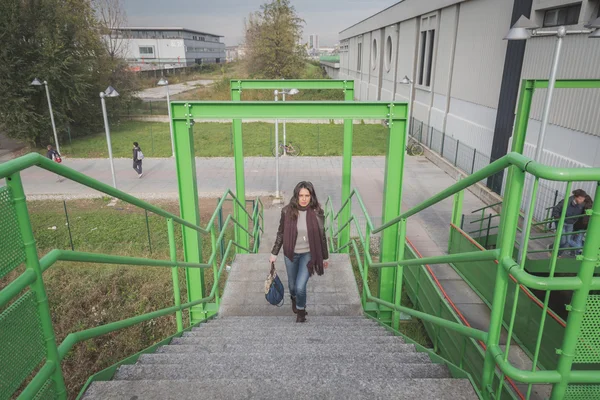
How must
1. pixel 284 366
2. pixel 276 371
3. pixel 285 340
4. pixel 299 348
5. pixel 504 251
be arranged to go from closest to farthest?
pixel 504 251
pixel 276 371
pixel 284 366
pixel 299 348
pixel 285 340

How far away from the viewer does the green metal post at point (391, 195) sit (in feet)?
16.4

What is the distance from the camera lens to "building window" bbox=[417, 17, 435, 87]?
2106 cm

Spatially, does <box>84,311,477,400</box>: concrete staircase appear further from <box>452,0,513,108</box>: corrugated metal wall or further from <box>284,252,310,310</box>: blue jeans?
<box>452,0,513,108</box>: corrugated metal wall

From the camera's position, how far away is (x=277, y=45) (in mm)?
38531

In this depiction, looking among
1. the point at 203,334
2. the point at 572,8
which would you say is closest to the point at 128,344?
the point at 203,334

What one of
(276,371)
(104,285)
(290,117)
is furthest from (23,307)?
(104,285)

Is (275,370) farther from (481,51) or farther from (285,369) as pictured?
(481,51)

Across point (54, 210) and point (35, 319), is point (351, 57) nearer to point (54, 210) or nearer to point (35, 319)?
point (54, 210)

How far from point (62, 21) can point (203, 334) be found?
22.0m

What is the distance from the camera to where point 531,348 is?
4887 mm

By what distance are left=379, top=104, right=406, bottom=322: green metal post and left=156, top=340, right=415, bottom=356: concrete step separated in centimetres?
165

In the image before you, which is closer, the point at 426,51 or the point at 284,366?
the point at 284,366

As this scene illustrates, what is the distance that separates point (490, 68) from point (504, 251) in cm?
1448

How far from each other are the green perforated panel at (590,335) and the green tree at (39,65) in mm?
23153
